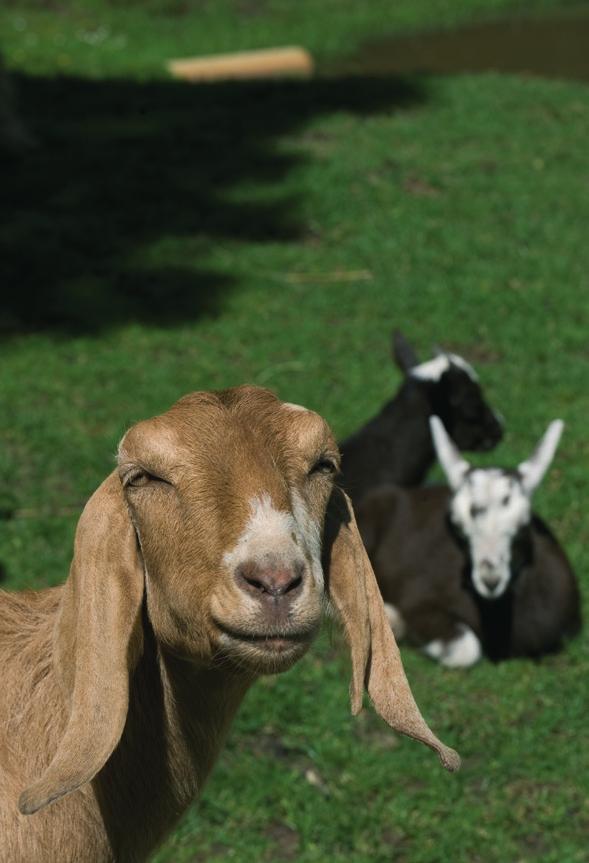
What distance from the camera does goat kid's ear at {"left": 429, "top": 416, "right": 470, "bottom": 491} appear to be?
278 inches

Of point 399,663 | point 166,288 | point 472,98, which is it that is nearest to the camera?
point 399,663

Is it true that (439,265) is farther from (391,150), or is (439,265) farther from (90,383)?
(90,383)

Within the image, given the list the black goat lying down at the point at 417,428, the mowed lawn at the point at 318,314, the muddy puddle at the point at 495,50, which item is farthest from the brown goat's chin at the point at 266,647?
the muddy puddle at the point at 495,50

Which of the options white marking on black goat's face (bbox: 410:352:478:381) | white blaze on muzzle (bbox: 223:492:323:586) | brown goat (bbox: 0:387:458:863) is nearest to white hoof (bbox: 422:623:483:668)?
white marking on black goat's face (bbox: 410:352:478:381)

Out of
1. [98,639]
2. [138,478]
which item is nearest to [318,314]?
[138,478]

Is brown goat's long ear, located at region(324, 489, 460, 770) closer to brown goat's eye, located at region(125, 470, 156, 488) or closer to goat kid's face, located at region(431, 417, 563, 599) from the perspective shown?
brown goat's eye, located at region(125, 470, 156, 488)

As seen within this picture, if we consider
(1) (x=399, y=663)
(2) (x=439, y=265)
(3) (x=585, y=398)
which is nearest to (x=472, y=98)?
(2) (x=439, y=265)

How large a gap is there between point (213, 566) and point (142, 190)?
31.1 feet

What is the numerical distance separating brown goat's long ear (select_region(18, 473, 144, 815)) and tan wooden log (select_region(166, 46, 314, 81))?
1368cm

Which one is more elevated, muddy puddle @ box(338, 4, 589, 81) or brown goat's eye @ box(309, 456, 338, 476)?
brown goat's eye @ box(309, 456, 338, 476)

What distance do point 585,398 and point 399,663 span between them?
18.8 ft

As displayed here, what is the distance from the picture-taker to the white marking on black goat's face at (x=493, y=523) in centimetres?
670

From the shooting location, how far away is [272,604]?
2938 mm

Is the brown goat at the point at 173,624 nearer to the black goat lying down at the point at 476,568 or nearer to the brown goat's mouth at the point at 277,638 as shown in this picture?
the brown goat's mouth at the point at 277,638
